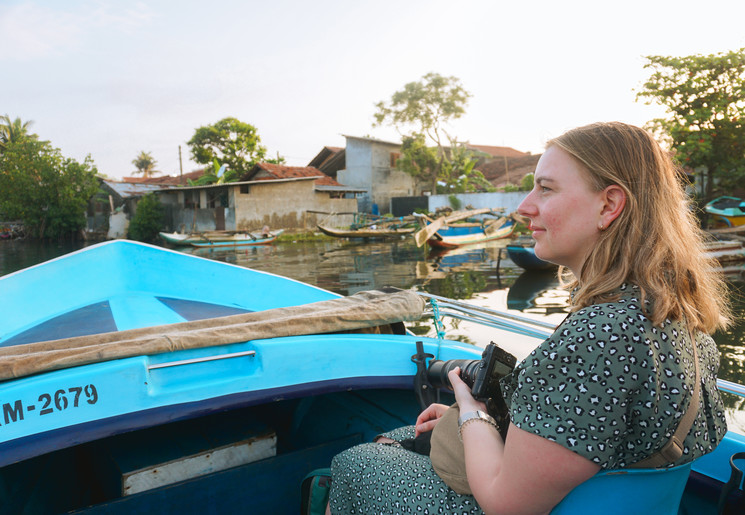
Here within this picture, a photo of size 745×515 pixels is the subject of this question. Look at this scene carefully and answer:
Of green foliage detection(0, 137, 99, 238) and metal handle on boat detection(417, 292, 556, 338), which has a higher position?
green foliage detection(0, 137, 99, 238)

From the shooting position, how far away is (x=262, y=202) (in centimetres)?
2439

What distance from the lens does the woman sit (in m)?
0.79

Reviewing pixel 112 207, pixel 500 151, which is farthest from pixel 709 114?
pixel 112 207

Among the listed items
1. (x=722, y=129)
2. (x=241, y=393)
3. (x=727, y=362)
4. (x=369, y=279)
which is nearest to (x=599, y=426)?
(x=241, y=393)

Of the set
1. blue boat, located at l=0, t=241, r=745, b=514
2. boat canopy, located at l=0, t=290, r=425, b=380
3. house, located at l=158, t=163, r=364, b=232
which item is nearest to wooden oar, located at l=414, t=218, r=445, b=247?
house, located at l=158, t=163, r=364, b=232

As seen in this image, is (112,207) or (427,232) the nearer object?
(427,232)

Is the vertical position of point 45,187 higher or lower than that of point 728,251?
higher

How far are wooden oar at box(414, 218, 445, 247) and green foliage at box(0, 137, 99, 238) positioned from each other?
22992 millimetres

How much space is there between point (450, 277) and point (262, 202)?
49.8 ft

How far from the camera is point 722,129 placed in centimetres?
1591

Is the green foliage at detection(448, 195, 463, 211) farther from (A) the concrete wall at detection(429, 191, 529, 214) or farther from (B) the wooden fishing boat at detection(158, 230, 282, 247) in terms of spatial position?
Result: (B) the wooden fishing boat at detection(158, 230, 282, 247)

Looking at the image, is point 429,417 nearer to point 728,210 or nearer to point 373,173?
point 728,210

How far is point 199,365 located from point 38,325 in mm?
2408

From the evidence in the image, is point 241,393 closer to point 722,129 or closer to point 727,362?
point 727,362
